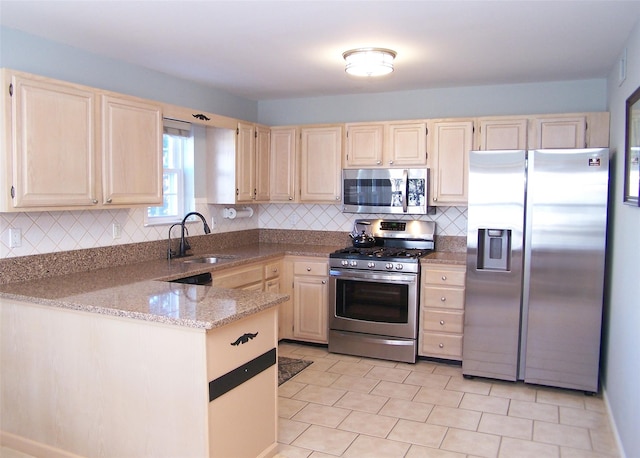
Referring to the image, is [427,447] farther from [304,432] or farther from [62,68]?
[62,68]

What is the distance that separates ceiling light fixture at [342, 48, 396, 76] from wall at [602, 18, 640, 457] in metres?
1.43

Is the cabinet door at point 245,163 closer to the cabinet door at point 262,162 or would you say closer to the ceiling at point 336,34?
the cabinet door at point 262,162

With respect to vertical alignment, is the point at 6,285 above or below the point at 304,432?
above

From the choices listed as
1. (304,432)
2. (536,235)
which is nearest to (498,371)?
(536,235)

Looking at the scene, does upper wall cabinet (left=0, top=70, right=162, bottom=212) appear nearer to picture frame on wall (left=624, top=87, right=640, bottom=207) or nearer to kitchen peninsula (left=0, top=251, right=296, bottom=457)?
kitchen peninsula (left=0, top=251, right=296, bottom=457)

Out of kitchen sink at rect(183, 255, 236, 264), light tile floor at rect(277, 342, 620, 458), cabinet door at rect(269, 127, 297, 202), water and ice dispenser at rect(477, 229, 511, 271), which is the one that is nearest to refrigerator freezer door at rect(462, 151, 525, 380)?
water and ice dispenser at rect(477, 229, 511, 271)

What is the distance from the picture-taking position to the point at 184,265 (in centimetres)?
370

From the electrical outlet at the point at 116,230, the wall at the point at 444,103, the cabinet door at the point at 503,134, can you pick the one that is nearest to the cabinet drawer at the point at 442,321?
the cabinet door at the point at 503,134

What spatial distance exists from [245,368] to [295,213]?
2.95m

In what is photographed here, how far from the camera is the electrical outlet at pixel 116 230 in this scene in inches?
144

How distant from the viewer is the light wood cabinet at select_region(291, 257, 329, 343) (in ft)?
15.1

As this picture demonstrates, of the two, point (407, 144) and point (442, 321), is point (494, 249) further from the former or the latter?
point (407, 144)

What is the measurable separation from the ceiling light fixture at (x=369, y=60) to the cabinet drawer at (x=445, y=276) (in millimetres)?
1629

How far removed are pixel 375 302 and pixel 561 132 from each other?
1990mm
